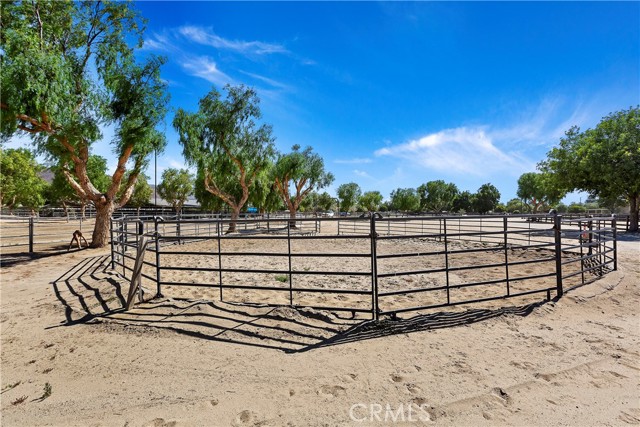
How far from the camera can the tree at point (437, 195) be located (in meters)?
76.6

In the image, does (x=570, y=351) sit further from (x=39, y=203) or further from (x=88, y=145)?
(x=39, y=203)

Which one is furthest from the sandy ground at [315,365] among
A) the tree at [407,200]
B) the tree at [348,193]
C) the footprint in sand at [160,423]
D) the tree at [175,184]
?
the tree at [407,200]

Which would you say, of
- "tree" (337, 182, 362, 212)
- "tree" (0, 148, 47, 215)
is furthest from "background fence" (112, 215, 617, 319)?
"tree" (337, 182, 362, 212)

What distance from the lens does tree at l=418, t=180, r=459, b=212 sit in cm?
7662

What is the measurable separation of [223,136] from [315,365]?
1847 centimetres

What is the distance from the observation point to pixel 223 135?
1894 centimetres

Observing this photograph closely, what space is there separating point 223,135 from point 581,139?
83.6 ft

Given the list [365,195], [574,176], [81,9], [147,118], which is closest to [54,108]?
[147,118]

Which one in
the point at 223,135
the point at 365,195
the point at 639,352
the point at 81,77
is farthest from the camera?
the point at 365,195

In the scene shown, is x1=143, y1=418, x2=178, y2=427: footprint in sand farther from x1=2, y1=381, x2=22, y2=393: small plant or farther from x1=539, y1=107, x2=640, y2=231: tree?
x1=539, y1=107, x2=640, y2=231: tree

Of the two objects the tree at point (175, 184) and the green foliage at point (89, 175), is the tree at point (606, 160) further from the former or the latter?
the tree at point (175, 184)

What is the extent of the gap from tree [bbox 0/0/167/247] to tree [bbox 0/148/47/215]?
26.2 meters

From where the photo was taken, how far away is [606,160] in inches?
696

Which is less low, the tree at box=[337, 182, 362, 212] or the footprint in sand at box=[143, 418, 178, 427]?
the tree at box=[337, 182, 362, 212]
